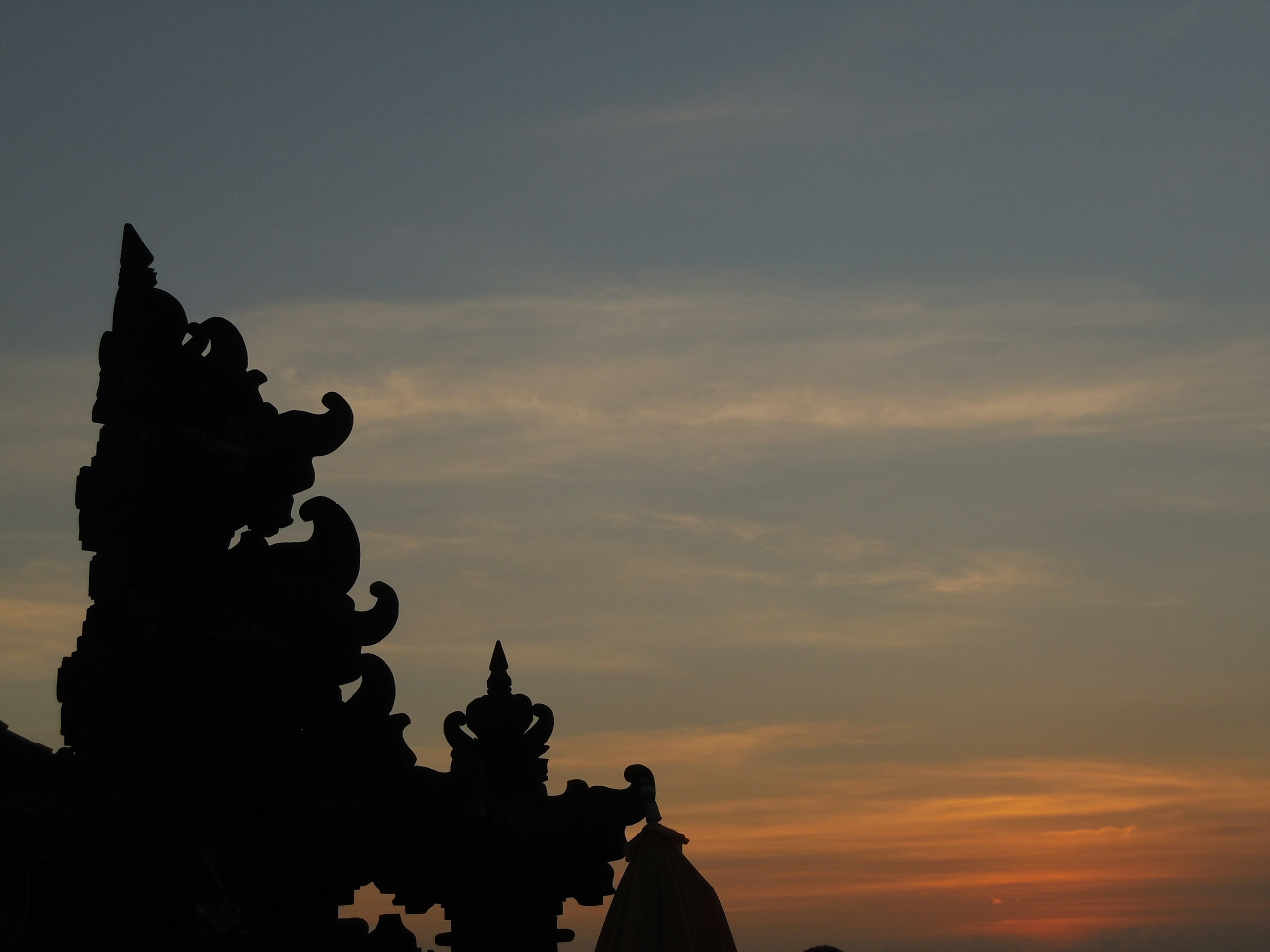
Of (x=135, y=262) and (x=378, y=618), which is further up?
(x=135, y=262)

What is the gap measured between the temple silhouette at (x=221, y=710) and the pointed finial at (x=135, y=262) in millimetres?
13

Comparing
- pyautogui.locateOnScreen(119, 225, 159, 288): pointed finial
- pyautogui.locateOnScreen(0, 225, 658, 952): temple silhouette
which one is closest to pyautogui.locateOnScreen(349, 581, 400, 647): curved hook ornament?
A: pyautogui.locateOnScreen(0, 225, 658, 952): temple silhouette

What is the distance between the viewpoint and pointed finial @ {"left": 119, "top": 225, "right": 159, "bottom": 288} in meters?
8.04

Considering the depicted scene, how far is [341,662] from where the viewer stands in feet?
25.5

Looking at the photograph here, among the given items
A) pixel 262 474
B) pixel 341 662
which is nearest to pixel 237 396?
pixel 262 474

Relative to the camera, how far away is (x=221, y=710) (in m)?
7.44

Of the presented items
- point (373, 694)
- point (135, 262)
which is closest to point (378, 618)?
point (373, 694)

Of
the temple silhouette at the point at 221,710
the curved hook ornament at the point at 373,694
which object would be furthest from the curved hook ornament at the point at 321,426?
the curved hook ornament at the point at 373,694

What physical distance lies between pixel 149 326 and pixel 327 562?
1721mm

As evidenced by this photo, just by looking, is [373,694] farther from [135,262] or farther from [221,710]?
[135,262]

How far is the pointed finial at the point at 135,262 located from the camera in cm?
804

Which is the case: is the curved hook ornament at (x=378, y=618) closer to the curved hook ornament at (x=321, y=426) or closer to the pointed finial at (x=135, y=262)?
the curved hook ornament at (x=321, y=426)

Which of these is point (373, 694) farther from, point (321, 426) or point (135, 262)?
point (135, 262)

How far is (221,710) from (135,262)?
2.76m
